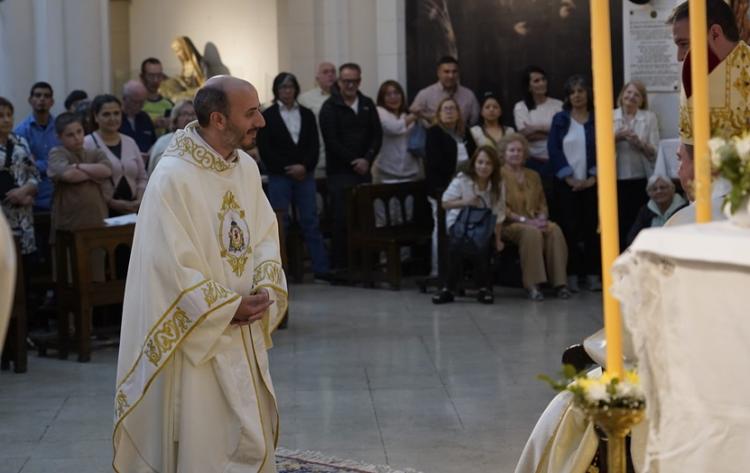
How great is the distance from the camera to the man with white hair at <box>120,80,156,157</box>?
40.5ft

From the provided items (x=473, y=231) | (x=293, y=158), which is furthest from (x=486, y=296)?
(x=293, y=158)

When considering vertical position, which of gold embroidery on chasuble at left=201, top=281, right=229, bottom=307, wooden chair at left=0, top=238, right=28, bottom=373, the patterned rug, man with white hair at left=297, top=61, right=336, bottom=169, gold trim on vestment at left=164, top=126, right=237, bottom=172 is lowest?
the patterned rug

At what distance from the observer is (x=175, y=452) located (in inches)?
208

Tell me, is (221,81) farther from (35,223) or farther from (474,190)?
(474,190)

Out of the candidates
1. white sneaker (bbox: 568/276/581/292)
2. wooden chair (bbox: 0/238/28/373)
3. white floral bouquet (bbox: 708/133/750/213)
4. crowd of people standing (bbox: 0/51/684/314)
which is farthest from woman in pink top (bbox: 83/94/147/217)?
→ white floral bouquet (bbox: 708/133/750/213)

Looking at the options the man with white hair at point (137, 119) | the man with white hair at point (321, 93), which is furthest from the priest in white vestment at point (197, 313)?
the man with white hair at point (321, 93)

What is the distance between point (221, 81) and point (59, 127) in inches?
195

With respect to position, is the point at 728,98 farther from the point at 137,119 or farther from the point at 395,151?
the point at 395,151

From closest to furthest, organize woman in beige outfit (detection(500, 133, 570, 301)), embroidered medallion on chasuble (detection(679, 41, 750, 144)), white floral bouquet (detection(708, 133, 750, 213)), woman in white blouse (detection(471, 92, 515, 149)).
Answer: white floral bouquet (detection(708, 133, 750, 213)) → embroidered medallion on chasuble (detection(679, 41, 750, 144)) → woman in beige outfit (detection(500, 133, 570, 301)) → woman in white blouse (detection(471, 92, 515, 149))

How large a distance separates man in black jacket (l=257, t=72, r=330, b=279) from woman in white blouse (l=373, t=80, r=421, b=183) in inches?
33.6

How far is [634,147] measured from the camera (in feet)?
40.0

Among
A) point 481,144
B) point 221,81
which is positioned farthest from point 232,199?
point 481,144

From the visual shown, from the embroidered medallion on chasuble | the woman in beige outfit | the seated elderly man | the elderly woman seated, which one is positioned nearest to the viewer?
the seated elderly man

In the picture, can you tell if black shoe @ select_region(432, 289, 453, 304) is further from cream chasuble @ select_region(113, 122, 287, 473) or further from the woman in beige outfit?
cream chasuble @ select_region(113, 122, 287, 473)
